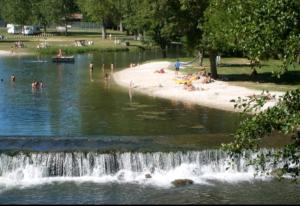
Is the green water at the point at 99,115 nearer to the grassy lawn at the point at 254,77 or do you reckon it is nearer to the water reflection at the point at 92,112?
the water reflection at the point at 92,112

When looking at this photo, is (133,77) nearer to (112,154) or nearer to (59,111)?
(59,111)

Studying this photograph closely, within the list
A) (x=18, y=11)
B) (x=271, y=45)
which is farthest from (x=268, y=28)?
(x=18, y=11)

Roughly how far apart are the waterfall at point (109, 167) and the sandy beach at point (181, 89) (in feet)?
45.6

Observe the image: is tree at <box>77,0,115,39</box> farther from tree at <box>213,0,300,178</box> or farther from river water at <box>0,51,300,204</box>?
tree at <box>213,0,300,178</box>

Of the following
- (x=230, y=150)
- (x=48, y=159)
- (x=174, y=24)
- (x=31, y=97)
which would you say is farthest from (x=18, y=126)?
(x=230, y=150)

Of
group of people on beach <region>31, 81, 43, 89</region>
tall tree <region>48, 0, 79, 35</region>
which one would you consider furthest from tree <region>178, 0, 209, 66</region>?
tall tree <region>48, 0, 79, 35</region>

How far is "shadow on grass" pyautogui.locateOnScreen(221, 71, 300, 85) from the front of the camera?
175ft

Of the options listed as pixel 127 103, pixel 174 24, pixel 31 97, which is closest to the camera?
pixel 127 103

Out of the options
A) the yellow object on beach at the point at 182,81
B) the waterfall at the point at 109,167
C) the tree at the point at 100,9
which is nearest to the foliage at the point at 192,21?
the yellow object on beach at the point at 182,81

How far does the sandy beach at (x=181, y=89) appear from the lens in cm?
4528

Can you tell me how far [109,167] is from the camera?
2742cm

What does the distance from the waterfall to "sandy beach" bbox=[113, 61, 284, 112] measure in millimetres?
13895

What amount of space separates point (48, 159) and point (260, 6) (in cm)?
1691

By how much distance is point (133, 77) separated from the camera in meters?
61.5
